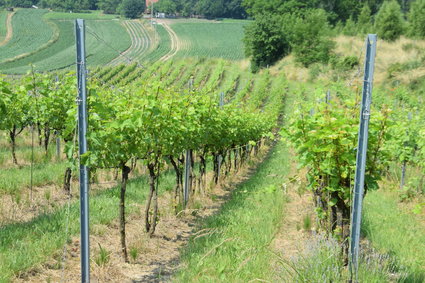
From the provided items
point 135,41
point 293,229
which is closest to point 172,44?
point 135,41

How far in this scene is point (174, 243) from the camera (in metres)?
6.02

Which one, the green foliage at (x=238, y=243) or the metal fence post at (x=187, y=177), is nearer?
the green foliage at (x=238, y=243)

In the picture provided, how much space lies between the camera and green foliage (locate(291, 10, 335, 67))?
126ft

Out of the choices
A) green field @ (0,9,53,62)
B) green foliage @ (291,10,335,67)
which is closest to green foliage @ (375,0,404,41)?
green foliage @ (291,10,335,67)

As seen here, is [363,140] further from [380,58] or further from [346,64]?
[380,58]

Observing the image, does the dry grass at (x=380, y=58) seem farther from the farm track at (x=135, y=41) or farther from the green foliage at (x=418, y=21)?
the farm track at (x=135, y=41)

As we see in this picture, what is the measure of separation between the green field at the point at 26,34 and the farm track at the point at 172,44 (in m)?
14.6

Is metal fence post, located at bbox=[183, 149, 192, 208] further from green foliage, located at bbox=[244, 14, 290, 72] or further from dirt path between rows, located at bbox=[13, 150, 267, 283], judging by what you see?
green foliage, located at bbox=[244, 14, 290, 72]

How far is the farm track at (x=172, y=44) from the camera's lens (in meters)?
47.0

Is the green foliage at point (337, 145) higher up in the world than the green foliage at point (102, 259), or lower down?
higher up

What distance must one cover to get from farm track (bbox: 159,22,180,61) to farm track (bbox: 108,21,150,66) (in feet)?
9.83

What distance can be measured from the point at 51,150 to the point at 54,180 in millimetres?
3478

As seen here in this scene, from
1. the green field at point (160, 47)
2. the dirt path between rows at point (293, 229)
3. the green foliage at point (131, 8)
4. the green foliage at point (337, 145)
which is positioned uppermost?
the green foliage at point (131, 8)

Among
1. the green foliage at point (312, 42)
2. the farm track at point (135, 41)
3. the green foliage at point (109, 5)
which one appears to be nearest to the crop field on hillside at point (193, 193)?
the green foliage at point (312, 42)
